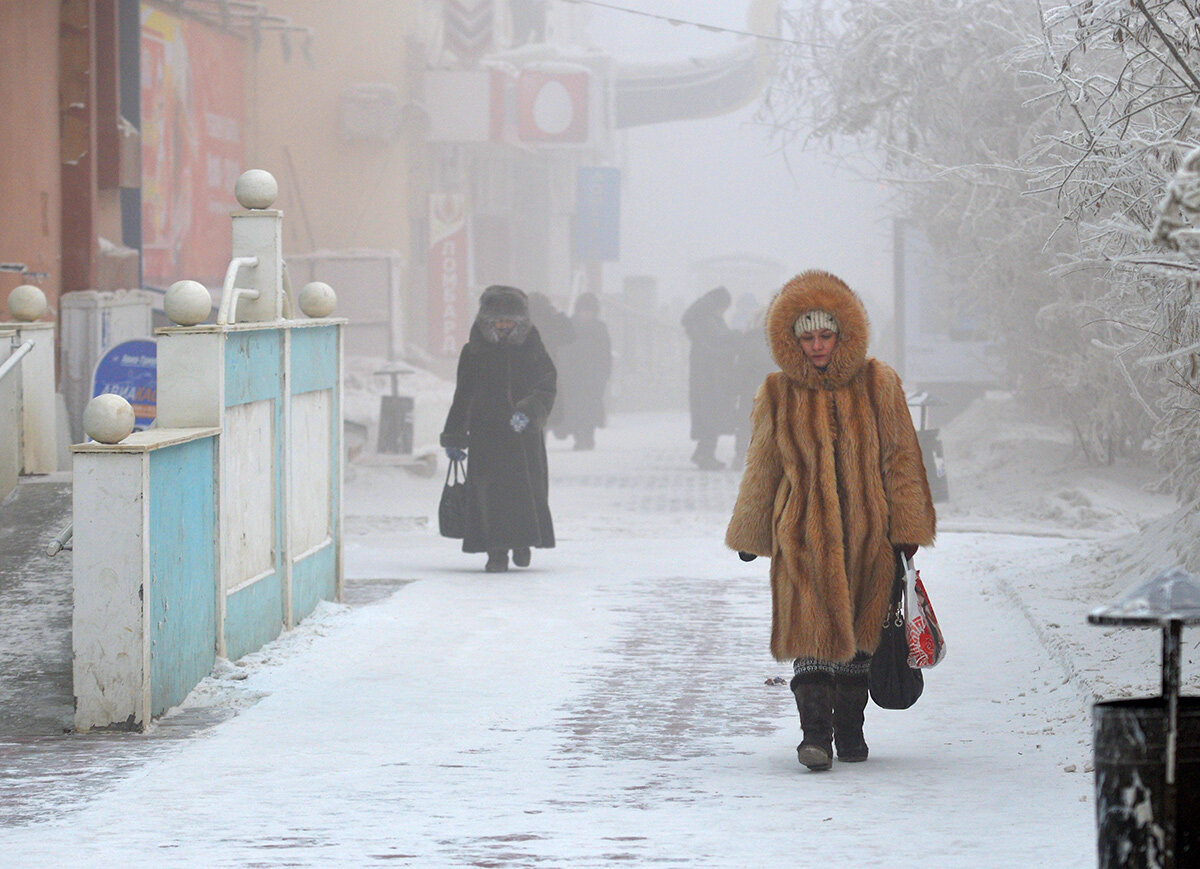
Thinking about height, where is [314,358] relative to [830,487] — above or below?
above

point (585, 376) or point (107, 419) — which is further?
point (585, 376)

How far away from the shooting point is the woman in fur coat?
6.40 meters

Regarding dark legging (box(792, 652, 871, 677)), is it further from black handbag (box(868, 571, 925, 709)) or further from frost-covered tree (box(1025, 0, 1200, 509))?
frost-covered tree (box(1025, 0, 1200, 509))

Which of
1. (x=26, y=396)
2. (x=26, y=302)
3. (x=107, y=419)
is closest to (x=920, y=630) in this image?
(x=107, y=419)

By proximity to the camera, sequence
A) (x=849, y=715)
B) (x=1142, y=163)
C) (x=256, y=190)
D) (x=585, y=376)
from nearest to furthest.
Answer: (x=849, y=715), (x=1142, y=163), (x=256, y=190), (x=585, y=376)

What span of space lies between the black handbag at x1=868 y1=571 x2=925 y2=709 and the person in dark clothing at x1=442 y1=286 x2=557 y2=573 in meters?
5.62

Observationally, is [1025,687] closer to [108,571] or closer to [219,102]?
[108,571]

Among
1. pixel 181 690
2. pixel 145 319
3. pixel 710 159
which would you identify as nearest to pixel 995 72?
pixel 145 319

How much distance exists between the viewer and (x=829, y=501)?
254 inches

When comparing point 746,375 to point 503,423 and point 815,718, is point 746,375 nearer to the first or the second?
point 503,423

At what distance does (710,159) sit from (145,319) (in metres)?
69.9

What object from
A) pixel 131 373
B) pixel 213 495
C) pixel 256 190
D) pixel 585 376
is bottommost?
pixel 585 376

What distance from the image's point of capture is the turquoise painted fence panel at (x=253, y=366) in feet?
27.3

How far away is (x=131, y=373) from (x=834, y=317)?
547 centimetres
